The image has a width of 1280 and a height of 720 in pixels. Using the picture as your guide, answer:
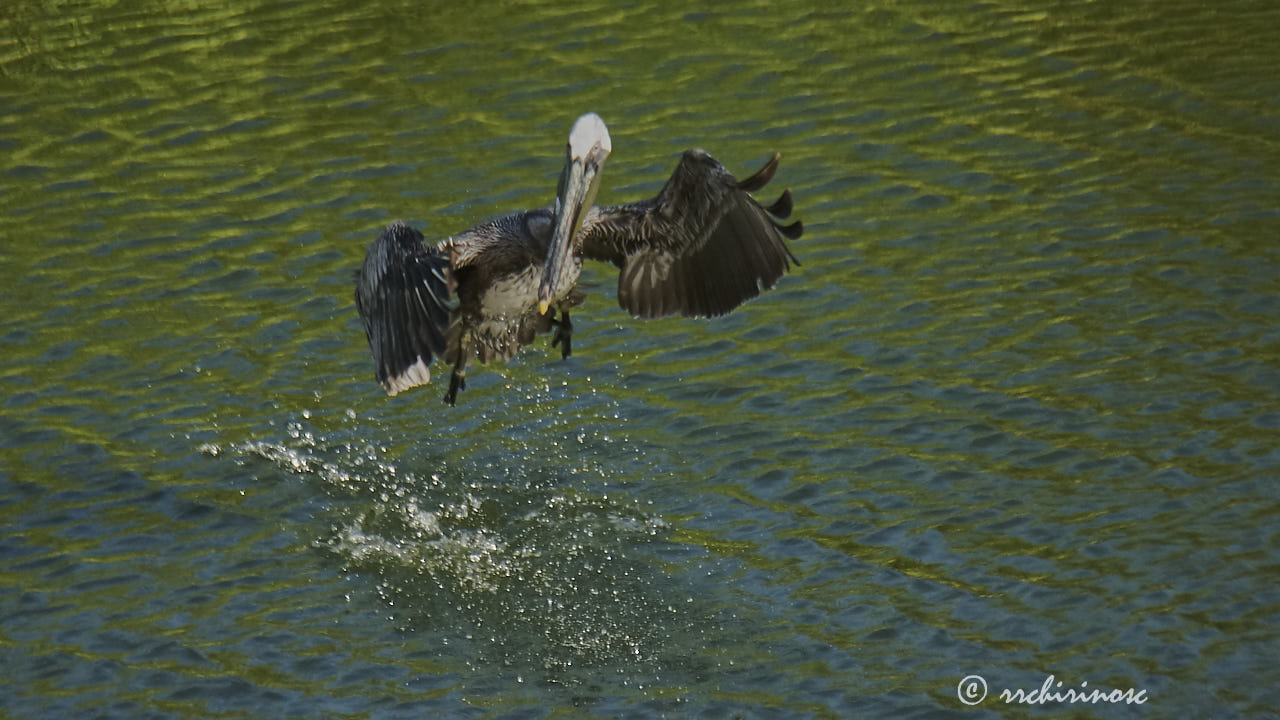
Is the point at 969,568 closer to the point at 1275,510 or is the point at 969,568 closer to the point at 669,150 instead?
the point at 1275,510

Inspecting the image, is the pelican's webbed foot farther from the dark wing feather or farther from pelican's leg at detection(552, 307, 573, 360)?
the dark wing feather

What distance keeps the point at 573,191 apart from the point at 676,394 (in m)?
2.94

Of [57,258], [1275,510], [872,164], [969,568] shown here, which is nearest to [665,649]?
[969,568]

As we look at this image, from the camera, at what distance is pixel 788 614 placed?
349 inches

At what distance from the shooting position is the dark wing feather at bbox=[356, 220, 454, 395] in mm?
7996

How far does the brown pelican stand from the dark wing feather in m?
0.39

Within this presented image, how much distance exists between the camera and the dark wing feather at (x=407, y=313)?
800 cm

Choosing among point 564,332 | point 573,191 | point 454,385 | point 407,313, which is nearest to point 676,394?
point 564,332

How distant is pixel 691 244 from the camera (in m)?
9.28
